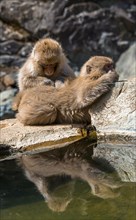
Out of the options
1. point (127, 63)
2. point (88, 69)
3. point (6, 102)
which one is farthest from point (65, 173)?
point (127, 63)

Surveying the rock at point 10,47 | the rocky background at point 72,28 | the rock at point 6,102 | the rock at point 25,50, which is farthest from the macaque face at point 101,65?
the rock at point 10,47

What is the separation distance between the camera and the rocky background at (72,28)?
13.1 metres

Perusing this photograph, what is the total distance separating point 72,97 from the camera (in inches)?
184

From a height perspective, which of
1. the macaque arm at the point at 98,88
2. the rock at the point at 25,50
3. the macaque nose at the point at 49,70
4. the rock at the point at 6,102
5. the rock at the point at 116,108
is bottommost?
the rock at the point at 6,102

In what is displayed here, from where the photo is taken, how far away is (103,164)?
411 centimetres

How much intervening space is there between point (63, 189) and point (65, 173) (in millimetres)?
321

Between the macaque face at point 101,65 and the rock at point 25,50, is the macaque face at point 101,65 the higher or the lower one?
the lower one

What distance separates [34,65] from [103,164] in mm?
1906

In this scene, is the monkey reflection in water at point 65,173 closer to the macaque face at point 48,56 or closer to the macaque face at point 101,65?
the macaque face at point 101,65

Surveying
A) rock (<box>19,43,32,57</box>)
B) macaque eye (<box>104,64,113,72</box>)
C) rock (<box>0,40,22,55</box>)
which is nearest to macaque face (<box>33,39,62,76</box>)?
macaque eye (<box>104,64,113,72</box>)

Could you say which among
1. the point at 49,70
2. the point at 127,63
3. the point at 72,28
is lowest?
the point at 49,70

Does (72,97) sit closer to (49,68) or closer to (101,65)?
(101,65)

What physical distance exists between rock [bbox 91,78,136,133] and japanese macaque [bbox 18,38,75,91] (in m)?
0.83

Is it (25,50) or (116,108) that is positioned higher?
(25,50)
